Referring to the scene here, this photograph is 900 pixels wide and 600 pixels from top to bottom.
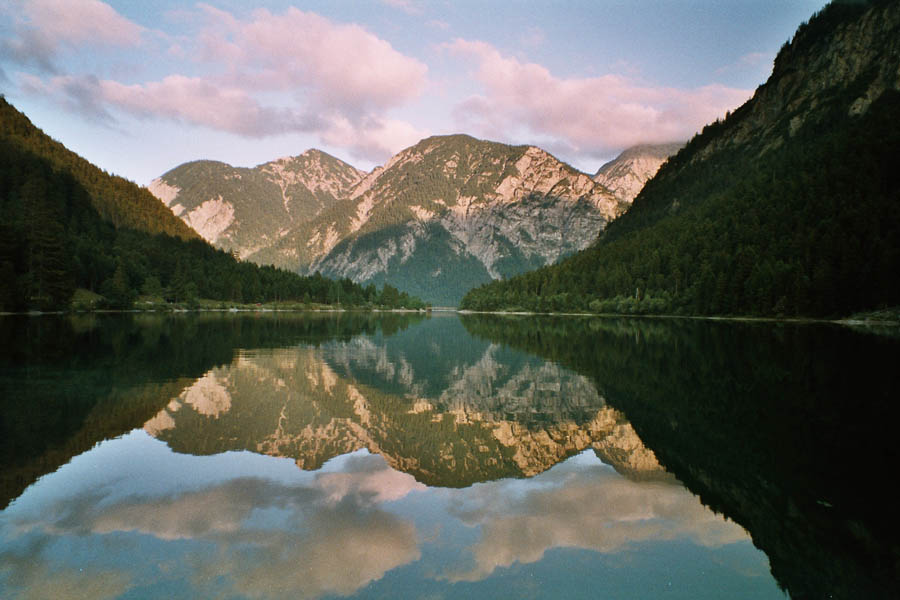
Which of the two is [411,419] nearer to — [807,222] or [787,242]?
[787,242]

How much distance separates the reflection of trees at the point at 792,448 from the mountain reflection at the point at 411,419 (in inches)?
67.3

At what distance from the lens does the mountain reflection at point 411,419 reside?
15773 mm

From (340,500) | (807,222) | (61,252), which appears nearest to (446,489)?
(340,500)

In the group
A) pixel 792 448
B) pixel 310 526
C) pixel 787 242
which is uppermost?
pixel 787 242

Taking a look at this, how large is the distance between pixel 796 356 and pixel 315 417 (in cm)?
3665

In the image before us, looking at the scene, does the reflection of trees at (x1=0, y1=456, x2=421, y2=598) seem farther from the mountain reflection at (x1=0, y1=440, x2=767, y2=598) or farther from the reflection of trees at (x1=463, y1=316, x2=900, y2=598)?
the reflection of trees at (x1=463, y1=316, x2=900, y2=598)

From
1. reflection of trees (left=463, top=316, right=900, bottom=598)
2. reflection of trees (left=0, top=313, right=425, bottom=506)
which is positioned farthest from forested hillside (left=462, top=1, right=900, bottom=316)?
reflection of trees (left=0, top=313, right=425, bottom=506)

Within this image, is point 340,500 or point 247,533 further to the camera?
point 340,500

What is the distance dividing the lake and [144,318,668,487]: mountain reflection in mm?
137

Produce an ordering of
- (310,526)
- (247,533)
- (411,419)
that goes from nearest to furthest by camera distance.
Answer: (247,533), (310,526), (411,419)

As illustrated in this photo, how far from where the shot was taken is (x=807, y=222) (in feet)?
390

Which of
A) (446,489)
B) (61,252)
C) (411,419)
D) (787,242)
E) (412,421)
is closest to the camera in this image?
(446,489)

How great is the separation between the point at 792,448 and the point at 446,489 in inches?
414

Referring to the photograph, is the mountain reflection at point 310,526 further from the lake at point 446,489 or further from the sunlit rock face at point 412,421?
the sunlit rock face at point 412,421
